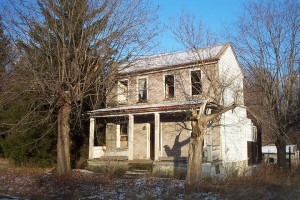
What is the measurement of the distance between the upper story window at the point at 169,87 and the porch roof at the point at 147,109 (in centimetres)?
132

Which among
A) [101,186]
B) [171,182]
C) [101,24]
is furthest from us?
[101,24]

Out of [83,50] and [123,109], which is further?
[123,109]

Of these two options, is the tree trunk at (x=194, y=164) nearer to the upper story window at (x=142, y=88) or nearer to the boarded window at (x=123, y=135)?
the upper story window at (x=142, y=88)

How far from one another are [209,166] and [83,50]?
8121mm

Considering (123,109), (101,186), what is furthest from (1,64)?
(101,186)

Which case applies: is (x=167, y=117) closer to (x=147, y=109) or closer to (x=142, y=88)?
(x=147, y=109)

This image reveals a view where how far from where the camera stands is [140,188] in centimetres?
1139

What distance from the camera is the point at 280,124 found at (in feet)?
55.7

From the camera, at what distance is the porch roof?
16322 millimetres

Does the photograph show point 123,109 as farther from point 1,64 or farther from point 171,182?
point 1,64

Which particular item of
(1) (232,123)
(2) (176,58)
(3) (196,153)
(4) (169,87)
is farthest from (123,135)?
(3) (196,153)

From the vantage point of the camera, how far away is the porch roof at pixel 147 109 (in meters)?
16.3

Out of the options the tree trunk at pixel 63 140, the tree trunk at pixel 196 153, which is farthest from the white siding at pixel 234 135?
the tree trunk at pixel 63 140

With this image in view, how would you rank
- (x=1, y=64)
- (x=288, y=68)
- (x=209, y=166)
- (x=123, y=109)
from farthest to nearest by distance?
(x=1, y=64) → (x=123, y=109) → (x=288, y=68) → (x=209, y=166)
